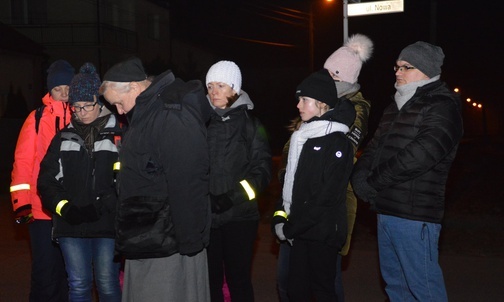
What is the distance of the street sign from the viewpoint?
11.9 m

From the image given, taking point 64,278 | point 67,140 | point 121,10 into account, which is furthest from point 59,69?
point 121,10

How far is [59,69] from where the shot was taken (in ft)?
18.6

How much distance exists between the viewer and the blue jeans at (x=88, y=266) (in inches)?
195

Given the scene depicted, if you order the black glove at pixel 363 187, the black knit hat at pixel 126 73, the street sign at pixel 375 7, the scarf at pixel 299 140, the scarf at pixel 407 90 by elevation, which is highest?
the street sign at pixel 375 7

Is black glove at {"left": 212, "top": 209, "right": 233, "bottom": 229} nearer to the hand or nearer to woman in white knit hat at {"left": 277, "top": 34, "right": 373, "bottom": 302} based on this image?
woman in white knit hat at {"left": 277, "top": 34, "right": 373, "bottom": 302}

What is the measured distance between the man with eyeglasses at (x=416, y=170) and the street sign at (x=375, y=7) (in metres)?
7.41

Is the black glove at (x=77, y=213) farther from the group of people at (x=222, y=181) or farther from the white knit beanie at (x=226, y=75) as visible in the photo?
the white knit beanie at (x=226, y=75)

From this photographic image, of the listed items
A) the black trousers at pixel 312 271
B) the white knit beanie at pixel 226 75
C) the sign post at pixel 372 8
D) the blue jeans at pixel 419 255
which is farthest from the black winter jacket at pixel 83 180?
the sign post at pixel 372 8

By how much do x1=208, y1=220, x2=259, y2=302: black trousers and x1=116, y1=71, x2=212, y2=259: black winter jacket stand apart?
4.06 ft

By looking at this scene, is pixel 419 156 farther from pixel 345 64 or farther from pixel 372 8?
pixel 372 8

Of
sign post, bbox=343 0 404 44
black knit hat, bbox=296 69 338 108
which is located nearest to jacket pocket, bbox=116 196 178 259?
black knit hat, bbox=296 69 338 108

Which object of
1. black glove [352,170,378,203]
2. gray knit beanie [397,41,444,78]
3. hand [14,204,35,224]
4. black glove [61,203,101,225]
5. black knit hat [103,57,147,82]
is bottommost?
hand [14,204,35,224]

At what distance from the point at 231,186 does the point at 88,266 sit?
4.22ft

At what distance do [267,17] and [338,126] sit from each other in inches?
1622
